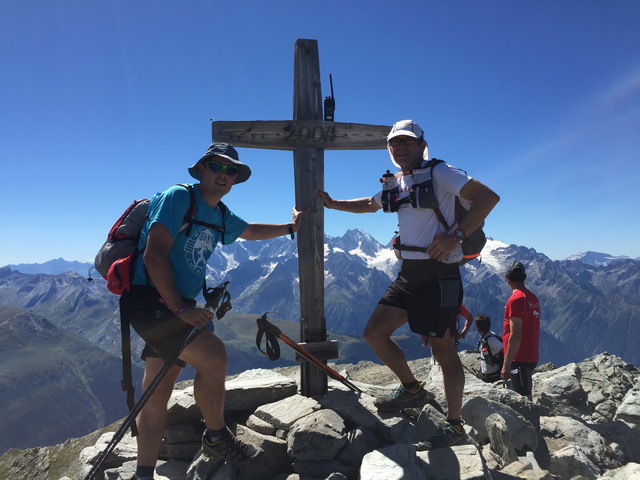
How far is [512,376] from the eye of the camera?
10242 millimetres

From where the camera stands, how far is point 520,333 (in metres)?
9.59

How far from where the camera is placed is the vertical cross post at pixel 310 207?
7.17m

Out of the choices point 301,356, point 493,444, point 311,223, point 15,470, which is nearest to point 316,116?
point 311,223

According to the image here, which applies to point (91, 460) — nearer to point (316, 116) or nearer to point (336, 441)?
point (336, 441)

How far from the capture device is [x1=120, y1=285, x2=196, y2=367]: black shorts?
4625 mm

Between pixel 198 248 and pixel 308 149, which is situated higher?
pixel 308 149

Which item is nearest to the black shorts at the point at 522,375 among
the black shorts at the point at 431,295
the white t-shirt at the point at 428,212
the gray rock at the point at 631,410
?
the gray rock at the point at 631,410

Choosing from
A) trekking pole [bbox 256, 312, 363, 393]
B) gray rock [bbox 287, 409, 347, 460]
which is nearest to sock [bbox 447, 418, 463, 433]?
gray rock [bbox 287, 409, 347, 460]

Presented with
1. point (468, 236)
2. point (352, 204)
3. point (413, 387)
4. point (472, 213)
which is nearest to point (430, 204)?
point (472, 213)

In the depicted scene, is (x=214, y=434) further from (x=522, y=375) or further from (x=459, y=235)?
(x=522, y=375)

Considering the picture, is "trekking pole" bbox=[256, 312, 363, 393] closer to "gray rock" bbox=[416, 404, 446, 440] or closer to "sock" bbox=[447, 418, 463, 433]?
"gray rock" bbox=[416, 404, 446, 440]

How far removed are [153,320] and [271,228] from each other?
2.77 metres

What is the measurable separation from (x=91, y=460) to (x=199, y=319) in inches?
209

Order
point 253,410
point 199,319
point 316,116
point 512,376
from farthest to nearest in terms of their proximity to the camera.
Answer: point 512,376 < point 316,116 < point 253,410 < point 199,319
